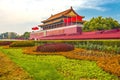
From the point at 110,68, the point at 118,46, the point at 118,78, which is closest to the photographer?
the point at 118,78

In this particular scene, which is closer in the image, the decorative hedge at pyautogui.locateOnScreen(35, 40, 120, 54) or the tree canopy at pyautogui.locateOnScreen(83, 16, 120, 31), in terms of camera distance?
the decorative hedge at pyautogui.locateOnScreen(35, 40, 120, 54)

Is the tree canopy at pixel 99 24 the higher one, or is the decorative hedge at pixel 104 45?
the tree canopy at pixel 99 24

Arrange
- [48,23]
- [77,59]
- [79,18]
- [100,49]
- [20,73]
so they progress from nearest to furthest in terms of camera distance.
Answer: [20,73] < [77,59] < [100,49] < [79,18] < [48,23]

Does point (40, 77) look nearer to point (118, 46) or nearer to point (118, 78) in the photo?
point (118, 78)

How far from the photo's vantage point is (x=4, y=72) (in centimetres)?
728

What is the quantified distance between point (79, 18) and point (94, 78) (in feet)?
134

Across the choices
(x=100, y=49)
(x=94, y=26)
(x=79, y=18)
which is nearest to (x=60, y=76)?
(x=100, y=49)

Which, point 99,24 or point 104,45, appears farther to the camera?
point 99,24

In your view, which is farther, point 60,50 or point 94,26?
point 94,26

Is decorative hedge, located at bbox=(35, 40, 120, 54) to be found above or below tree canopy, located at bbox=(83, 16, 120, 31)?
below

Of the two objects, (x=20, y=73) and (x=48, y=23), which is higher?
(x=48, y=23)

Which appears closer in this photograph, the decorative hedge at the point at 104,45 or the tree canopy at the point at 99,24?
the decorative hedge at the point at 104,45

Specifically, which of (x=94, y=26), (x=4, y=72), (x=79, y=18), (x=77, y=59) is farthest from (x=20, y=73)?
(x=79, y=18)

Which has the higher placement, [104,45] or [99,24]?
[99,24]
